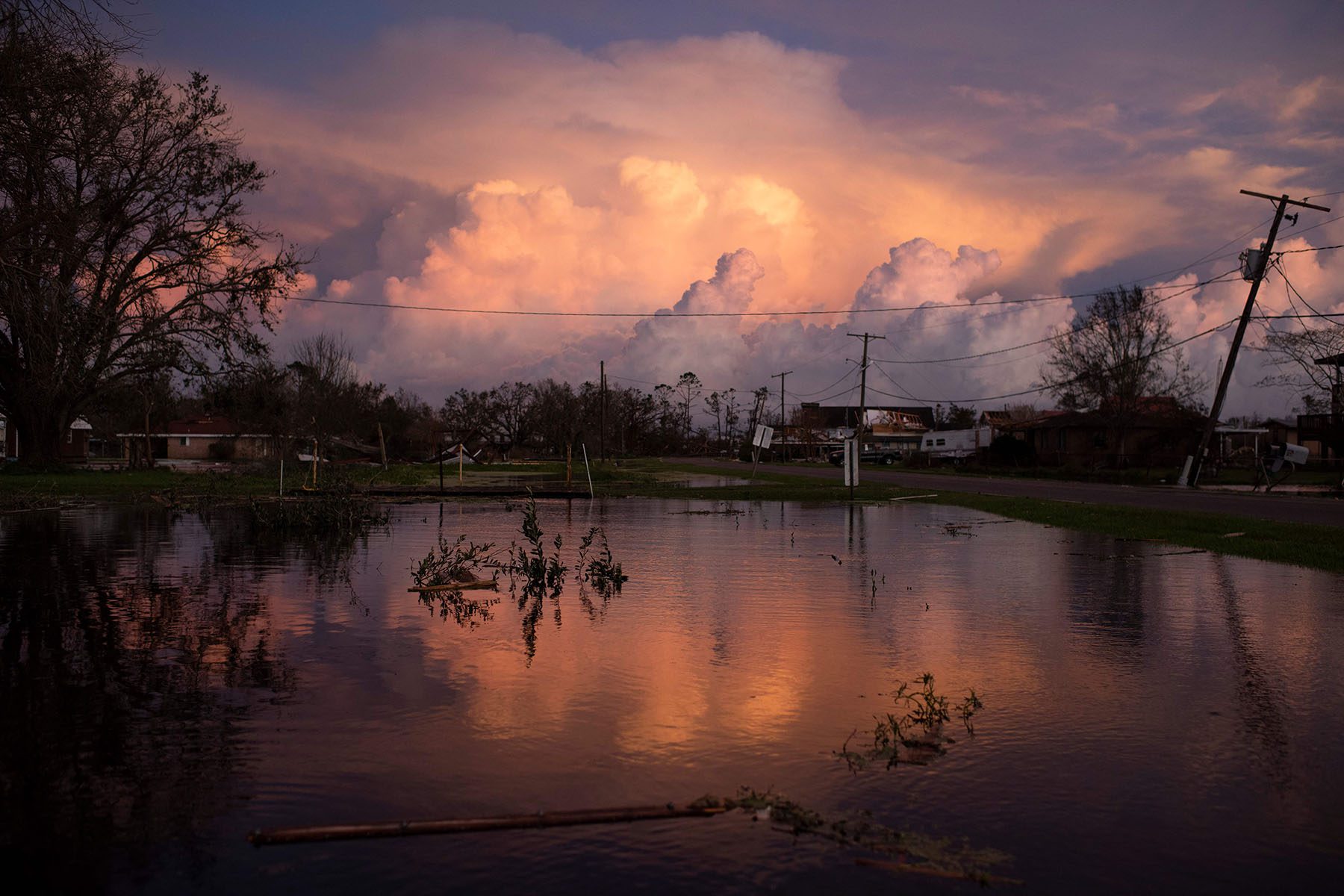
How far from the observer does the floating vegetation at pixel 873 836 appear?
440 centimetres

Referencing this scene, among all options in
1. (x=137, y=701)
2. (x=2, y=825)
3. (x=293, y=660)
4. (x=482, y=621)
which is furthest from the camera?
(x=482, y=621)

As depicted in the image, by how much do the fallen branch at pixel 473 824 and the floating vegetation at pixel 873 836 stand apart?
Result: 0.15 m

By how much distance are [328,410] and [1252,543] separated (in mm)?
59177

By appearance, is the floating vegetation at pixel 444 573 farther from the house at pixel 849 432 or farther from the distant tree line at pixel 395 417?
the house at pixel 849 432

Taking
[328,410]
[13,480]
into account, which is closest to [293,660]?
[13,480]

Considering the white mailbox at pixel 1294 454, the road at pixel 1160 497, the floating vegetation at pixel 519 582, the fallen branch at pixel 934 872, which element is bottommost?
the fallen branch at pixel 934 872

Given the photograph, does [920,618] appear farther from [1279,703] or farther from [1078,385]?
[1078,385]

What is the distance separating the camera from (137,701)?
6961 mm

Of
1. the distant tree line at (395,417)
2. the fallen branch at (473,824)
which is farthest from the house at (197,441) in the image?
the fallen branch at (473,824)

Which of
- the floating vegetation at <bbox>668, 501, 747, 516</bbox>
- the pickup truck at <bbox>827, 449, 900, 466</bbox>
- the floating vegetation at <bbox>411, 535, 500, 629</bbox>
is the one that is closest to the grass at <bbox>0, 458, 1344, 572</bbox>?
the floating vegetation at <bbox>668, 501, 747, 516</bbox>

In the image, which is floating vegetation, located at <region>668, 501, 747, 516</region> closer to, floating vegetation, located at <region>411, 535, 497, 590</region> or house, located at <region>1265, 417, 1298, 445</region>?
floating vegetation, located at <region>411, 535, 497, 590</region>

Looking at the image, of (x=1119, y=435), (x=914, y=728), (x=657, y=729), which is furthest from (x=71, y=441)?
(x=914, y=728)

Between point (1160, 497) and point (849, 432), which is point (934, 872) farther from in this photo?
point (849, 432)

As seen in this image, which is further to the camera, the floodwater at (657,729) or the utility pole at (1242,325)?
the utility pole at (1242,325)
